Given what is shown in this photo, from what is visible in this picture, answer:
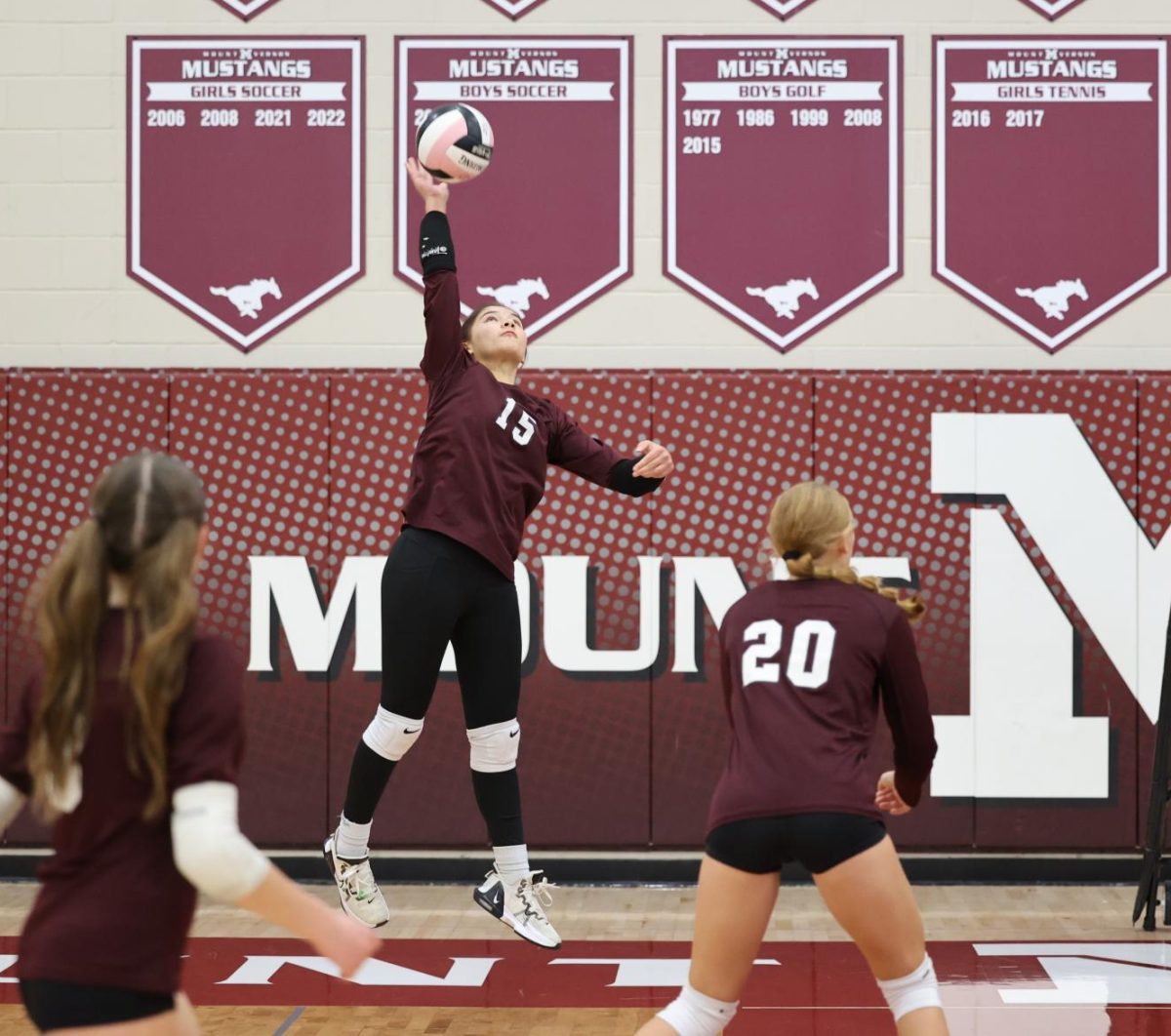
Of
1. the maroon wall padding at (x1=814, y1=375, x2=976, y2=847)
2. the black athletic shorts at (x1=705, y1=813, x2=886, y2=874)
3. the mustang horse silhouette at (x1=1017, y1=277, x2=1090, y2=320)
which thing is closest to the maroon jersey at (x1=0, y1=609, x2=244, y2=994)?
the black athletic shorts at (x1=705, y1=813, x2=886, y2=874)

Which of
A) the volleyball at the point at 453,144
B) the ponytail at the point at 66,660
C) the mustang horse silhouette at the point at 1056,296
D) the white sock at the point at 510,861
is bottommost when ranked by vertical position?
the white sock at the point at 510,861

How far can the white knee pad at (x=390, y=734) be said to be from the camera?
481cm

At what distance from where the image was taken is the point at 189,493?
7.59 feet

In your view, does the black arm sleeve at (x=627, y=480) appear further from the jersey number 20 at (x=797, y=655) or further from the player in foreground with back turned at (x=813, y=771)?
the jersey number 20 at (x=797, y=655)

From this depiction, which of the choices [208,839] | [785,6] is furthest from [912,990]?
[785,6]

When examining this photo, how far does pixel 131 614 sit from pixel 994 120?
611cm

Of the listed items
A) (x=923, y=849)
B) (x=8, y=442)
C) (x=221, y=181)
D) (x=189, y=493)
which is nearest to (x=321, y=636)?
(x=8, y=442)

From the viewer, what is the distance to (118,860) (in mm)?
2172

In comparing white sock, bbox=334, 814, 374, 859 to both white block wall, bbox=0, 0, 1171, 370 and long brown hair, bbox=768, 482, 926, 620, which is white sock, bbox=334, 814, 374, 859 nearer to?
long brown hair, bbox=768, 482, 926, 620

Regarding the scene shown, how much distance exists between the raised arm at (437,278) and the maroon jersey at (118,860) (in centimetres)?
260

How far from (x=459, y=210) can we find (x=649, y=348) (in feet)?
3.72

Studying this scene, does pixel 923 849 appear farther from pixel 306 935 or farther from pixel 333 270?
pixel 306 935

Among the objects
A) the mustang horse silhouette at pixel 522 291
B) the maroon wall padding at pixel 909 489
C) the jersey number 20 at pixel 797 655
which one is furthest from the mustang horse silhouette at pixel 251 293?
the jersey number 20 at pixel 797 655

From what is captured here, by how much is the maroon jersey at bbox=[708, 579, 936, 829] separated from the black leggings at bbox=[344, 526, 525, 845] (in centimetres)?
165
